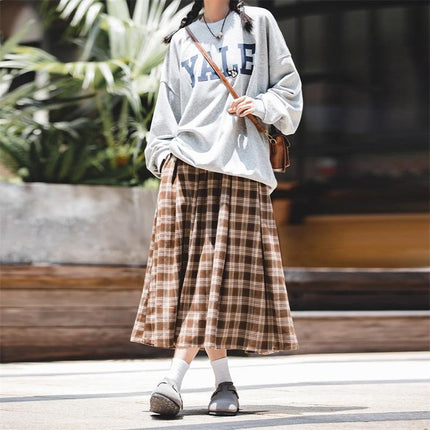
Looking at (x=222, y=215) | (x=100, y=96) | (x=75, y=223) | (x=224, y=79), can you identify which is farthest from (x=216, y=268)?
(x=100, y=96)

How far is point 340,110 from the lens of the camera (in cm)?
645

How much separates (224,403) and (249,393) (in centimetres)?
→ 69

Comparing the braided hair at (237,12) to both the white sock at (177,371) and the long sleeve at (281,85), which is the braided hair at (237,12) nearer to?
the long sleeve at (281,85)

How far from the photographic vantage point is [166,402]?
2.72 meters

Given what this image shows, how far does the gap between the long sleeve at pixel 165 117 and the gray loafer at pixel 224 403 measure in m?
0.76

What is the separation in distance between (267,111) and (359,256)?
3690 millimetres

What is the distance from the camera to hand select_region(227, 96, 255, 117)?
288 cm

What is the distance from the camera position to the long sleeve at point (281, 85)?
2.96 m

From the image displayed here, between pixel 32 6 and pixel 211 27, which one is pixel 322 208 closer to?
pixel 32 6

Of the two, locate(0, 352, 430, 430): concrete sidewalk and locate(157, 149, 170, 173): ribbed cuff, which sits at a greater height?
locate(157, 149, 170, 173): ribbed cuff

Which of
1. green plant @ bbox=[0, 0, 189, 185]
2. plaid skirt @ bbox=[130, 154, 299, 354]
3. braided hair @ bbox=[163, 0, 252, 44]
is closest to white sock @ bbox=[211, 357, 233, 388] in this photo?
plaid skirt @ bbox=[130, 154, 299, 354]

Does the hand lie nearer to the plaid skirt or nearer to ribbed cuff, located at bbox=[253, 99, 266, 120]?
ribbed cuff, located at bbox=[253, 99, 266, 120]

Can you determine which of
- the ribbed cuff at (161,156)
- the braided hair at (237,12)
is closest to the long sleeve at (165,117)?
the ribbed cuff at (161,156)

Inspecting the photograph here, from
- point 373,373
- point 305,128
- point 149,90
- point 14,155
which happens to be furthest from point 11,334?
point 305,128
